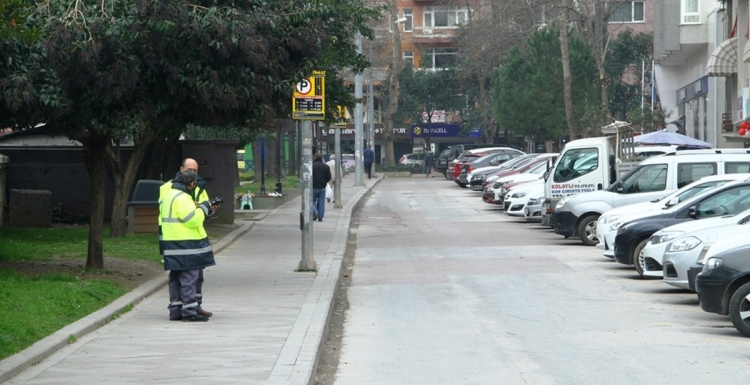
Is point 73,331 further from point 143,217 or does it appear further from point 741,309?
point 143,217

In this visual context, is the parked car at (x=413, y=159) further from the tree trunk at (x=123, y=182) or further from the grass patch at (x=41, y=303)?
the grass patch at (x=41, y=303)

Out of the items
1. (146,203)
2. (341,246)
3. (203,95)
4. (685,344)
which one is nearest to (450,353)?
(685,344)

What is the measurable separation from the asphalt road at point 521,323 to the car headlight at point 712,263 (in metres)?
0.69

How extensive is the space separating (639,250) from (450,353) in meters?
7.32

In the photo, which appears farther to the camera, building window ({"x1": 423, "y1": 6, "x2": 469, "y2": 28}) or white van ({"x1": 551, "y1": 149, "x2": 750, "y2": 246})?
building window ({"x1": 423, "y1": 6, "x2": 469, "y2": 28})

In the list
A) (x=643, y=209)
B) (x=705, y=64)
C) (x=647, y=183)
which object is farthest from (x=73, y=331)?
(x=705, y=64)

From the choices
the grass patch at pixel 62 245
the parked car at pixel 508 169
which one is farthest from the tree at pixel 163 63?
the parked car at pixel 508 169

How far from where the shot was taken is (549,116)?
191ft

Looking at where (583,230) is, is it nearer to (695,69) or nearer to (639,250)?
(639,250)

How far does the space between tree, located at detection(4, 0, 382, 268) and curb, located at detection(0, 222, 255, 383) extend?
168cm

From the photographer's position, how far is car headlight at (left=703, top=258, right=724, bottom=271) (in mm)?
11906

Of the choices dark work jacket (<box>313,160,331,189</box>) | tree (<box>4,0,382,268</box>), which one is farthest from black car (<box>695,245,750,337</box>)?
dark work jacket (<box>313,160,331,189</box>)

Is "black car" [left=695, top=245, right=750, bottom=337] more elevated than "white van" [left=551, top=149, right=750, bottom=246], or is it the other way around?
"white van" [left=551, top=149, right=750, bottom=246]

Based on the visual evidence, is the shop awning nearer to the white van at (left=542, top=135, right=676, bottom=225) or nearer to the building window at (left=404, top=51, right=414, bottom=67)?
the white van at (left=542, top=135, right=676, bottom=225)
